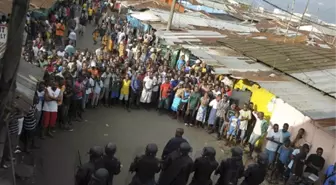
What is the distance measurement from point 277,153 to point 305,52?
6341 millimetres

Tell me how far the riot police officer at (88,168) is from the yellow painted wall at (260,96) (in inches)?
271

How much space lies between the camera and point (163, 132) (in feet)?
41.5

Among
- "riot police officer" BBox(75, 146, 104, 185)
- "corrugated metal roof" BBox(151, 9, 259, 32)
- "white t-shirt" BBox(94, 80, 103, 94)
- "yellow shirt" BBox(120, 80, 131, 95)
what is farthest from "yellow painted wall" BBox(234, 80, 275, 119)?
"corrugated metal roof" BBox(151, 9, 259, 32)

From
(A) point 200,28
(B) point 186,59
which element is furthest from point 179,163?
(A) point 200,28

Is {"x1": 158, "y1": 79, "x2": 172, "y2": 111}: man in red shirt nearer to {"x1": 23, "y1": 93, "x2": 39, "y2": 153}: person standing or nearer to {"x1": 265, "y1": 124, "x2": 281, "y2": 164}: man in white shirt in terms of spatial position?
{"x1": 265, "y1": 124, "x2": 281, "y2": 164}: man in white shirt

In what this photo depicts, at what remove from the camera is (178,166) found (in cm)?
772

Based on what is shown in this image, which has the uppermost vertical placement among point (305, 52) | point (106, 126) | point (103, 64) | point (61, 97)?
point (305, 52)

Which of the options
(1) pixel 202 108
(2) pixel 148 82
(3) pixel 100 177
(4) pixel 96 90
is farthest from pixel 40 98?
(1) pixel 202 108

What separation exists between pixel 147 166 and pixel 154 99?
6.83 m

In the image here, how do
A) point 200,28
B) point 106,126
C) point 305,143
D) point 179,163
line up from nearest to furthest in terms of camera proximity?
point 179,163 → point 305,143 → point 106,126 → point 200,28

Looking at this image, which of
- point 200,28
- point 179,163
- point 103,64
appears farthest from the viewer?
point 200,28

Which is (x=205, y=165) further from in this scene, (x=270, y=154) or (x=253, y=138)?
(x=253, y=138)

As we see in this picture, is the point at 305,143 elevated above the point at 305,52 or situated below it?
below

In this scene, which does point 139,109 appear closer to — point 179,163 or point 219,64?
point 219,64
